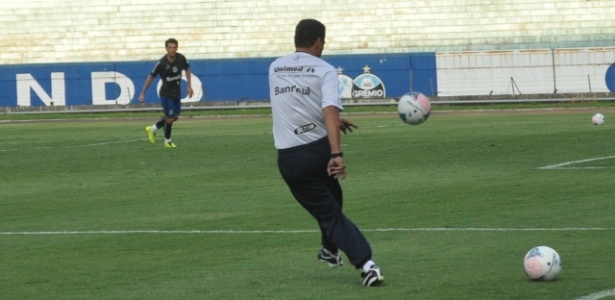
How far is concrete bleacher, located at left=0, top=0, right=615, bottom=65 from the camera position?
159ft

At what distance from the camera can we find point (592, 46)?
47.7 metres

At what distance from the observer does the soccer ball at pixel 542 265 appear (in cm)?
839

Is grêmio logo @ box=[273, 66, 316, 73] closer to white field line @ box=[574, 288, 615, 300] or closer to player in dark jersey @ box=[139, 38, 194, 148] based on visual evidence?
white field line @ box=[574, 288, 615, 300]

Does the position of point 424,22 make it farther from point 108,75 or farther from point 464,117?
point 464,117

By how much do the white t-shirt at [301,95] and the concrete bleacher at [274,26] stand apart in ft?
132

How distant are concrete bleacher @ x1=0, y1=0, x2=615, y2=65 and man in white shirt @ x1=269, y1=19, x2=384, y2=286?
40.3 metres

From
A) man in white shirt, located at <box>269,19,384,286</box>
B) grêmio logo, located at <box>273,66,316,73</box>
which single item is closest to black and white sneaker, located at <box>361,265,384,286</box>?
man in white shirt, located at <box>269,19,384,286</box>

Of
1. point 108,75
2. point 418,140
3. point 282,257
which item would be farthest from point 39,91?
point 282,257

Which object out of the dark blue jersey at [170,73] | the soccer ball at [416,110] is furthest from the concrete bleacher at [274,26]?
the soccer ball at [416,110]

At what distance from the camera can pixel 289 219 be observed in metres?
12.8

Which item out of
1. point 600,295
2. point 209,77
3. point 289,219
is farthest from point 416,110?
point 209,77

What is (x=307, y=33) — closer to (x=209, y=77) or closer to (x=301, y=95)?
(x=301, y=95)

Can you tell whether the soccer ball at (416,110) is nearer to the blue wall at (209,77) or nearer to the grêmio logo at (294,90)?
the grêmio logo at (294,90)

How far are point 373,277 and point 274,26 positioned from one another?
42.7 meters
